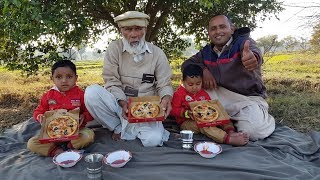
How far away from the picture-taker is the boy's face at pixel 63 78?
346 cm

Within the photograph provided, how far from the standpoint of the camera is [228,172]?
2730 millimetres

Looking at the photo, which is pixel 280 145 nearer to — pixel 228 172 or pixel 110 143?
pixel 228 172

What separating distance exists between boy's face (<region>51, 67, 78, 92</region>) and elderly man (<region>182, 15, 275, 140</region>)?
5.43 feet

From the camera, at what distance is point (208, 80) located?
13.0 ft

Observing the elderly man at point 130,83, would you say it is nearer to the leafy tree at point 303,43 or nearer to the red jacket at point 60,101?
the red jacket at point 60,101

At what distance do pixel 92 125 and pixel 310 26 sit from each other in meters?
8.19

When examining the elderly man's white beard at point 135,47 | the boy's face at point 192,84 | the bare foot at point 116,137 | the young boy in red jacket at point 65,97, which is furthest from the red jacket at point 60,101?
the boy's face at point 192,84

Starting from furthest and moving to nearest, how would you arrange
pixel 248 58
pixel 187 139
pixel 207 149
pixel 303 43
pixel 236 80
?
pixel 303 43 → pixel 236 80 → pixel 248 58 → pixel 187 139 → pixel 207 149

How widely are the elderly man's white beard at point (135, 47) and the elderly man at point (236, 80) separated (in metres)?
0.89

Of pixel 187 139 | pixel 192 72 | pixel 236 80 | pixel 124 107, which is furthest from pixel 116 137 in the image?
pixel 236 80

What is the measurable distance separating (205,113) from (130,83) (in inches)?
38.7

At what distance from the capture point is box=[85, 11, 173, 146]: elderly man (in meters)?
3.46

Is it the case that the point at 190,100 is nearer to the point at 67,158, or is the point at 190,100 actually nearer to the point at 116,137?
the point at 116,137

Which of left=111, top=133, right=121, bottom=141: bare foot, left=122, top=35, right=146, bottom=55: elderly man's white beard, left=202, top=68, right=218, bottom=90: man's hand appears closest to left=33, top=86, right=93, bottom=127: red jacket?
left=111, top=133, right=121, bottom=141: bare foot
